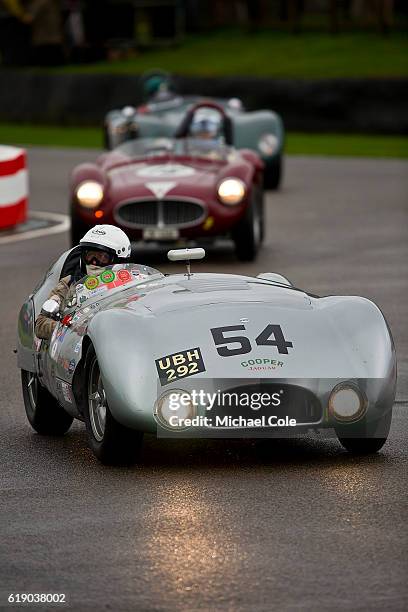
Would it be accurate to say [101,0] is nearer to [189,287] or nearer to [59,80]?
[59,80]

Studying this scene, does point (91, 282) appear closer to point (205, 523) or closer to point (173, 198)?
point (205, 523)

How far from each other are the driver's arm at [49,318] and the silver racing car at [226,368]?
0.34 m

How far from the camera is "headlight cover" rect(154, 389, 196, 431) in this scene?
24.5 feet

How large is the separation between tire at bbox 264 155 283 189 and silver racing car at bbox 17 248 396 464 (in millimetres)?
16018

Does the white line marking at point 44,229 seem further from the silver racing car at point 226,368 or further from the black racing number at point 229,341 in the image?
the black racing number at point 229,341

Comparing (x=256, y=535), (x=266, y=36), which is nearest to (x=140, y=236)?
(x=256, y=535)

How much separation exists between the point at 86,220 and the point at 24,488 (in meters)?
9.20

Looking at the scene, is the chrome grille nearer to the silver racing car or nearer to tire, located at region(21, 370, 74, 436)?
tire, located at region(21, 370, 74, 436)

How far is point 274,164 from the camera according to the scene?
79.5 feet

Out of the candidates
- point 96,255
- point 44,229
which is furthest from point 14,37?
point 96,255

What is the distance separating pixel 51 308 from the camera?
→ 855 cm

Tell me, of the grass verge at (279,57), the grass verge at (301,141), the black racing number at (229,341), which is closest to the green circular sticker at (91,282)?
the black racing number at (229,341)

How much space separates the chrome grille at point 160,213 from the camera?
16.1 metres

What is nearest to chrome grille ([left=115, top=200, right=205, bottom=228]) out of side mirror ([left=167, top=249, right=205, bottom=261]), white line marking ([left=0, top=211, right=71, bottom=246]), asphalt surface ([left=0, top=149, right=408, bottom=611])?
white line marking ([left=0, top=211, right=71, bottom=246])
